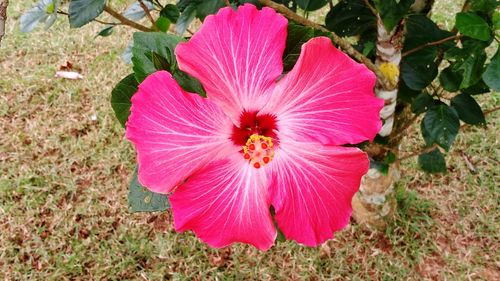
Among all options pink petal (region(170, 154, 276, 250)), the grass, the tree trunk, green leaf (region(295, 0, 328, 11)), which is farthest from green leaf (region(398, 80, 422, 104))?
pink petal (region(170, 154, 276, 250))

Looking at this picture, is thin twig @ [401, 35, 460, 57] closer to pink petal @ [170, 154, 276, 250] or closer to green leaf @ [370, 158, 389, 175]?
green leaf @ [370, 158, 389, 175]

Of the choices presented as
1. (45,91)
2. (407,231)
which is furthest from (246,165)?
(45,91)

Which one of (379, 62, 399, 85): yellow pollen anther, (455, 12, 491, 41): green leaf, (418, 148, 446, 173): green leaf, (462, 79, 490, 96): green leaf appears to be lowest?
(418, 148, 446, 173): green leaf

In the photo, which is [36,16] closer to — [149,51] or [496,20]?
[149,51]

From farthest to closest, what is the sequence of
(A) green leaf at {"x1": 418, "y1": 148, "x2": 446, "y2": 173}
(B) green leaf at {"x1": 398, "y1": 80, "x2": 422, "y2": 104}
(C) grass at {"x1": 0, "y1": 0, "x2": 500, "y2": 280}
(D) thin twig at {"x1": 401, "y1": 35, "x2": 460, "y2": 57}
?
(C) grass at {"x1": 0, "y1": 0, "x2": 500, "y2": 280} < (A) green leaf at {"x1": 418, "y1": 148, "x2": 446, "y2": 173} < (B) green leaf at {"x1": 398, "y1": 80, "x2": 422, "y2": 104} < (D) thin twig at {"x1": 401, "y1": 35, "x2": 460, "y2": 57}

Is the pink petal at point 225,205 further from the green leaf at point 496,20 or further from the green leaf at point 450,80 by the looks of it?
the green leaf at point 450,80

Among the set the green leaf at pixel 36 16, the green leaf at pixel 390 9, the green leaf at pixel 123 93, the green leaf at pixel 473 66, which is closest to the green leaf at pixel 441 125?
the green leaf at pixel 473 66
